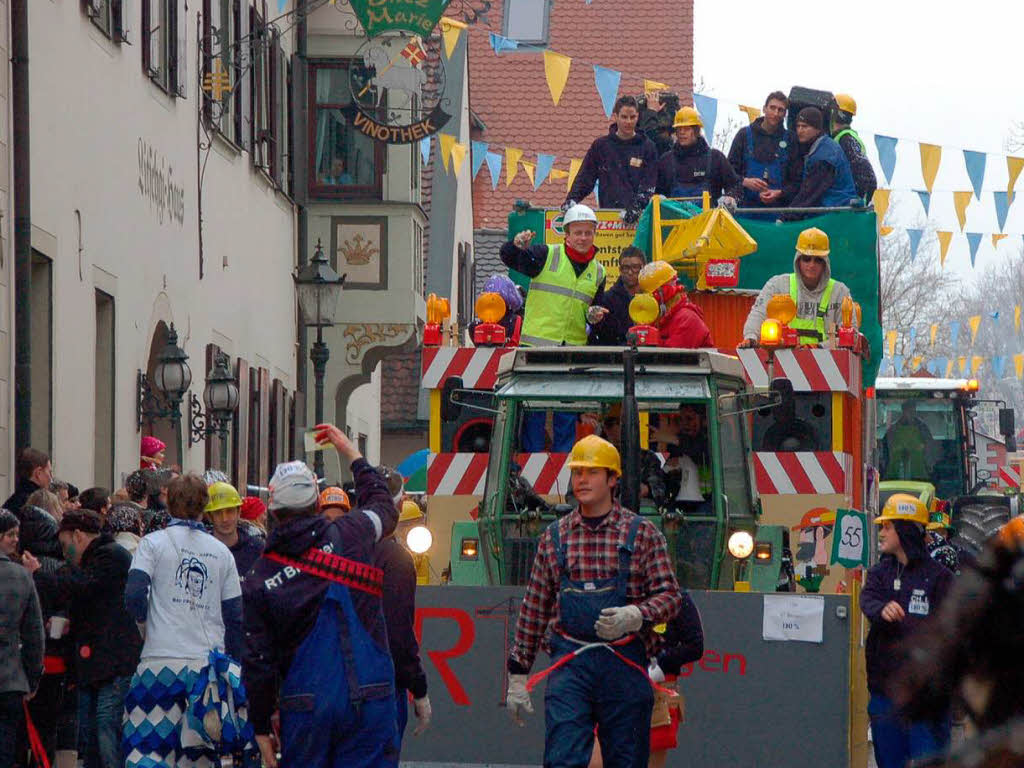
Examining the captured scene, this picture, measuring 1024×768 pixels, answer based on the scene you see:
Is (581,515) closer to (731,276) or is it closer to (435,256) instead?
(731,276)

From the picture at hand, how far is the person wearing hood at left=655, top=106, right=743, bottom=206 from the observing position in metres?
16.7

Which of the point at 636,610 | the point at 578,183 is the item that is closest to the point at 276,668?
the point at 636,610

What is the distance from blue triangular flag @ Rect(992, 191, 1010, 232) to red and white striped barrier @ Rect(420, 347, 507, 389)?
16187 mm

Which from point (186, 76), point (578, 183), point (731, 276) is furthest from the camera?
point (186, 76)

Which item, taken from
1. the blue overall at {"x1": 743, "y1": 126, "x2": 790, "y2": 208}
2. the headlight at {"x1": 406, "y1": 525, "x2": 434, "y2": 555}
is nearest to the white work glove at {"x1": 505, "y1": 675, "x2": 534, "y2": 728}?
the headlight at {"x1": 406, "y1": 525, "x2": 434, "y2": 555}

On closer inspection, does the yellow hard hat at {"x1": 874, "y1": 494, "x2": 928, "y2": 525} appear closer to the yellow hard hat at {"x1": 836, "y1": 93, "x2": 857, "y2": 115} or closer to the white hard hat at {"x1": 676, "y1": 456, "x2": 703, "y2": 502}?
the white hard hat at {"x1": 676, "y1": 456, "x2": 703, "y2": 502}

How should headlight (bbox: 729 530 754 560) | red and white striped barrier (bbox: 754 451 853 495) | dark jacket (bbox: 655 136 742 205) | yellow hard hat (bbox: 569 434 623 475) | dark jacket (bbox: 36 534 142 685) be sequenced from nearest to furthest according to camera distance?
yellow hard hat (bbox: 569 434 623 475), dark jacket (bbox: 36 534 142 685), headlight (bbox: 729 530 754 560), red and white striped barrier (bbox: 754 451 853 495), dark jacket (bbox: 655 136 742 205)

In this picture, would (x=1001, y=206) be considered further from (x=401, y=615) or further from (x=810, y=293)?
(x=401, y=615)

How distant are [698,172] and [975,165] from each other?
1015cm

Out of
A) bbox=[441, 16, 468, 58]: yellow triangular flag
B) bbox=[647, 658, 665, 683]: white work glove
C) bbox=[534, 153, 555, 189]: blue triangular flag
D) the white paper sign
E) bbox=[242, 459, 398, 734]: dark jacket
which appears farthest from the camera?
bbox=[534, 153, 555, 189]: blue triangular flag

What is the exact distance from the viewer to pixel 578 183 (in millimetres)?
16500

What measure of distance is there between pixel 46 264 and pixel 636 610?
347 inches

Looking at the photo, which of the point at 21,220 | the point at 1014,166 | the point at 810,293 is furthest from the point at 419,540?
the point at 1014,166

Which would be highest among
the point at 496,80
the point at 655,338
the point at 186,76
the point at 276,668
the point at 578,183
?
the point at 496,80
